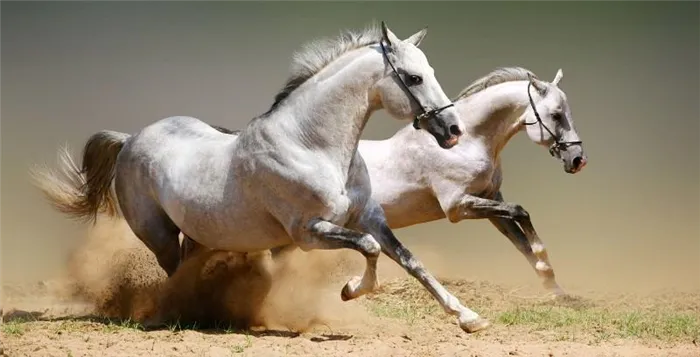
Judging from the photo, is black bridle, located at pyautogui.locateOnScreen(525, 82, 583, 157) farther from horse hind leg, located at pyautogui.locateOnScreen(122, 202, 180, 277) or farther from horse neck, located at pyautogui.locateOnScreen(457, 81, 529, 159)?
horse hind leg, located at pyautogui.locateOnScreen(122, 202, 180, 277)

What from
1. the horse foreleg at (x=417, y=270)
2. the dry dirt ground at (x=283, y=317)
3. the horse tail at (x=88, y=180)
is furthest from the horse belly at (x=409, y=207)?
the horse tail at (x=88, y=180)

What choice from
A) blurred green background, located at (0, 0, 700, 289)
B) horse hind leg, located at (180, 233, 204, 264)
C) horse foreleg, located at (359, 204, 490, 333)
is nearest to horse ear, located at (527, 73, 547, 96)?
blurred green background, located at (0, 0, 700, 289)

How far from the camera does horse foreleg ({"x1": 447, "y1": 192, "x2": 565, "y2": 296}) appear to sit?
6621 mm

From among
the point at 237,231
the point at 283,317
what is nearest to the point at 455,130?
the point at 237,231

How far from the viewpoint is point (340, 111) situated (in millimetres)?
5230

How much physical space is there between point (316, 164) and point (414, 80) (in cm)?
62

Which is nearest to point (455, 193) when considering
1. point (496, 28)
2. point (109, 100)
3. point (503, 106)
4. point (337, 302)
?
point (503, 106)

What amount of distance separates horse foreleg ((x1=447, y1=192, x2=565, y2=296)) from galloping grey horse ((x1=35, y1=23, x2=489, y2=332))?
1.36 meters

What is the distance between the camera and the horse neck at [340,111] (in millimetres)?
5188

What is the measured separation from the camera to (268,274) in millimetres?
5914

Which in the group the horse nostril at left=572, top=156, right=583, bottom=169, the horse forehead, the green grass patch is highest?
the horse nostril at left=572, top=156, right=583, bottom=169

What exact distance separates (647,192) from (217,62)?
11.5 ft

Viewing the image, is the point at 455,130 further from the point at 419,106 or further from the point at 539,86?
the point at 539,86

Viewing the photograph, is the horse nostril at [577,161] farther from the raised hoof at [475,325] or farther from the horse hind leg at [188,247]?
the horse hind leg at [188,247]
